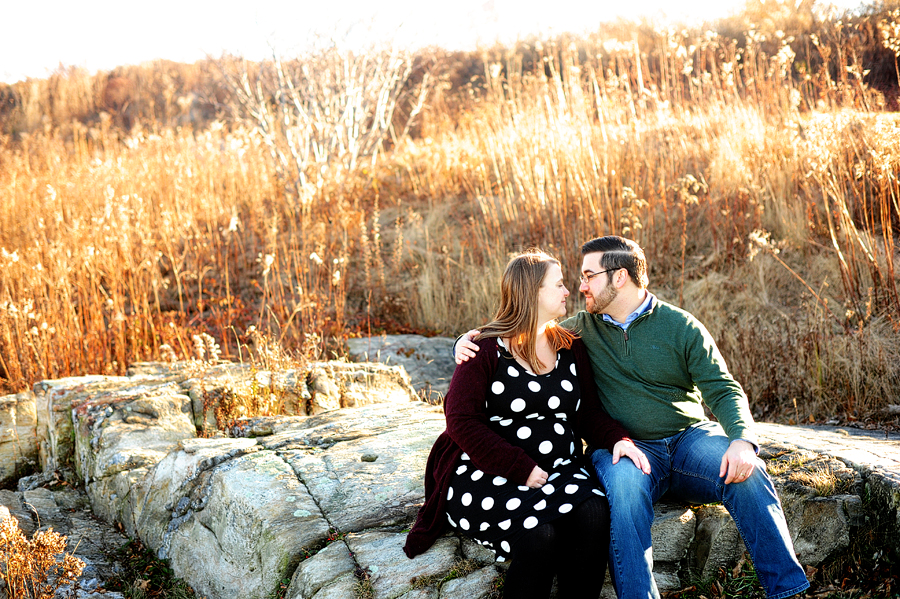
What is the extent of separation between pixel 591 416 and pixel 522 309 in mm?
494

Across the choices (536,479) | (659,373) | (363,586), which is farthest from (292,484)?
(659,373)

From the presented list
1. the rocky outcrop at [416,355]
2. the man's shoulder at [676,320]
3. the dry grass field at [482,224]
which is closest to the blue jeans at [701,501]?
the man's shoulder at [676,320]

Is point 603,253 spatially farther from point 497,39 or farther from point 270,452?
point 497,39

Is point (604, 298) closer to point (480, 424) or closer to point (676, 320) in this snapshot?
point (676, 320)

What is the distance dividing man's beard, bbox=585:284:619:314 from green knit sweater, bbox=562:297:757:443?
0.36ft

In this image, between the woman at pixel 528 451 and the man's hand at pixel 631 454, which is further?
the man's hand at pixel 631 454

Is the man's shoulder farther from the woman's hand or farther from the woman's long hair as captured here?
the woman's hand

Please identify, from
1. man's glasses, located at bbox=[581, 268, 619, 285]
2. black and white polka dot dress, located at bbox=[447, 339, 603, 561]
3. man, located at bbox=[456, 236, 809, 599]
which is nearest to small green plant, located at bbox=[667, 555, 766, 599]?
man, located at bbox=[456, 236, 809, 599]

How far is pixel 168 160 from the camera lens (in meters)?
8.94

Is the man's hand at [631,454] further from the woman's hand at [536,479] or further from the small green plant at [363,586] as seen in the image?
the small green plant at [363,586]

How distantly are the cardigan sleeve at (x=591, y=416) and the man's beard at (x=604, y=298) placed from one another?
0.49 feet

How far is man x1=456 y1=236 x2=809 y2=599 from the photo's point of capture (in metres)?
2.20

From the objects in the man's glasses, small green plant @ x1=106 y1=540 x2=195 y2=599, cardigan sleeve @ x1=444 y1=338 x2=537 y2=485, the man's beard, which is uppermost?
the man's glasses

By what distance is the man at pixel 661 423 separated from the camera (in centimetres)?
220
